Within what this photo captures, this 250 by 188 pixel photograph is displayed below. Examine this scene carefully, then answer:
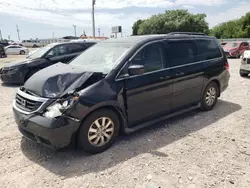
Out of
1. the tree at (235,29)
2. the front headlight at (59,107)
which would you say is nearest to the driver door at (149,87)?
the front headlight at (59,107)

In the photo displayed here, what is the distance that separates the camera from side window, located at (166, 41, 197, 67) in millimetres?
4344

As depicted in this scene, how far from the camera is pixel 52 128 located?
2.99 meters

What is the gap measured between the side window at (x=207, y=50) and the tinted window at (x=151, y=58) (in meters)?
1.25

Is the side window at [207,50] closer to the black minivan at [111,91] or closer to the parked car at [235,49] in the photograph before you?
the black minivan at [111,91]

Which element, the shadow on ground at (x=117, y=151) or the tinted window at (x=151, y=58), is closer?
the shadow on ground at (x=117, y=151)

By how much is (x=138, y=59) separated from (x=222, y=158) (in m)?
2.02

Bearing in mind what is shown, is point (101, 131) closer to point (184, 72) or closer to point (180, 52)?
point (184, 72)

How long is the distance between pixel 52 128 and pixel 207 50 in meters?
3.94

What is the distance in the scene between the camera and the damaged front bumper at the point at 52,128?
3006mm

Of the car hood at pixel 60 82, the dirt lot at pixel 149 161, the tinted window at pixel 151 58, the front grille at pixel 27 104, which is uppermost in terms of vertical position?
the tinted window at pixel 151 58

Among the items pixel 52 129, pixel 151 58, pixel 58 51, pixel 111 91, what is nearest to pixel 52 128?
pixel 52 129

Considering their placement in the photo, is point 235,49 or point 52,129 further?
point 235,49

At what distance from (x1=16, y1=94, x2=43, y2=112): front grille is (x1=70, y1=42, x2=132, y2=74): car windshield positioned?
983 mm

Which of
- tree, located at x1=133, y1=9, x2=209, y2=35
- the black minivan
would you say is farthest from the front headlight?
tree, located at x1=133, y1=9, x2=209, y2=35
